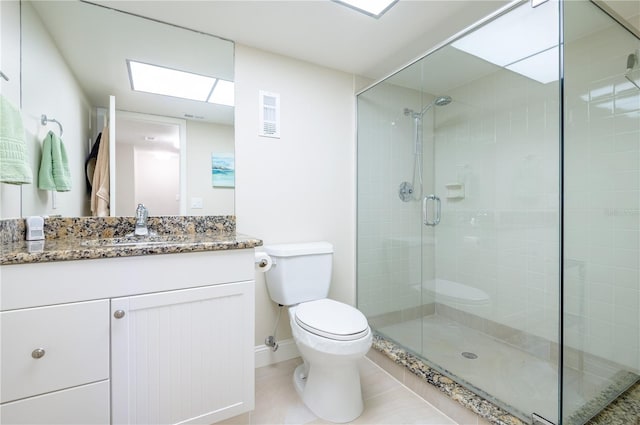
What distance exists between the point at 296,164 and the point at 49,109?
1.31 meters

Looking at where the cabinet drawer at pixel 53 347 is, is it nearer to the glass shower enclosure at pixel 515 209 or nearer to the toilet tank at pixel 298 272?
the toilet tank at pixel 298 272

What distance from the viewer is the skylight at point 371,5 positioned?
1.50 m

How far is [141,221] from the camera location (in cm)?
160

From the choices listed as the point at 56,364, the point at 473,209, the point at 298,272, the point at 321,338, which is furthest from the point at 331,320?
the point at 473,209

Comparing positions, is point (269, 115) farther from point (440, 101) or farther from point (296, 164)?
point (440, 101)

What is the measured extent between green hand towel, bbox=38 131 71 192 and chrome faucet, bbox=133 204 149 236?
0.32 m

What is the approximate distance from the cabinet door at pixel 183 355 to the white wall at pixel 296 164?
0.66 metres

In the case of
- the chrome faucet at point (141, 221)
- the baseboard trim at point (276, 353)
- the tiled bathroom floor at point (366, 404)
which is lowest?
the tiled bathroom floor at point (366, 404)

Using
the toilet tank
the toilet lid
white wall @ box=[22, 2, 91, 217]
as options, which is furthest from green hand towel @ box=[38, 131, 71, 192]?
the toilet lid

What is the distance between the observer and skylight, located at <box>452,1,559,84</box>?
1.33 meters

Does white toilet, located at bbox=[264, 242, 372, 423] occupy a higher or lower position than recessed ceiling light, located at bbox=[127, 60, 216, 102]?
lower

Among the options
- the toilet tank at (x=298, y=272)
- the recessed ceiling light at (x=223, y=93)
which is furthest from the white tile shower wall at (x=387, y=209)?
the recessed ceiling light at (x=223, y=93)

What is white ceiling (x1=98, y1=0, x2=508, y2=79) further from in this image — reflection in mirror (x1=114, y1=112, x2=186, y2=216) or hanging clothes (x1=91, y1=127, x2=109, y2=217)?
hanging clothes (x1=91, y1=127, x2=109, y2=217)

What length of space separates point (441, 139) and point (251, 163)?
1325 millimetres
